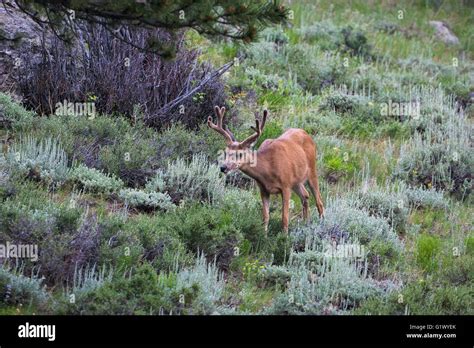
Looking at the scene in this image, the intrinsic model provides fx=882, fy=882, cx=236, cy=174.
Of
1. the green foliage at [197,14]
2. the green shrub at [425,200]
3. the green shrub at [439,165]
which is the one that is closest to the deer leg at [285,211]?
the green shrub at [425,200]

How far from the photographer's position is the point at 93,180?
10578mm

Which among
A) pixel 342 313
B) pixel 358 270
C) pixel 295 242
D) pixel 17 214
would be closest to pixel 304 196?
pixel 295 242

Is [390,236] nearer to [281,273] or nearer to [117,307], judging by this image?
[281,273]

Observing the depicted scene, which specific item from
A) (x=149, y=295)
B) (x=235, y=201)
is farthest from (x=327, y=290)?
(x=235, y=201)

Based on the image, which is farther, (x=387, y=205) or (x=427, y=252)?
(x=387, y=205)

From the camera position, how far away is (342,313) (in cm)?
841

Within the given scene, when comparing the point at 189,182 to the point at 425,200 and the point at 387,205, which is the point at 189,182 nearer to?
the point at 387,205

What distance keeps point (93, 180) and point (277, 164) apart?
2.21 meters

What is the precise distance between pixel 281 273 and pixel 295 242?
1133 mm

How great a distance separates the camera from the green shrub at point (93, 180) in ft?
34.7

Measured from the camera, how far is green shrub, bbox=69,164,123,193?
10578 millimetres

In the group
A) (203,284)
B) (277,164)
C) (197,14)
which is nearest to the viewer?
(197,14)

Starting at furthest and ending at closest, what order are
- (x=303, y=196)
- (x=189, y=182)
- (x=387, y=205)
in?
(x=387, y=205) < (x=303, y=196) < (x=189, y=182)
